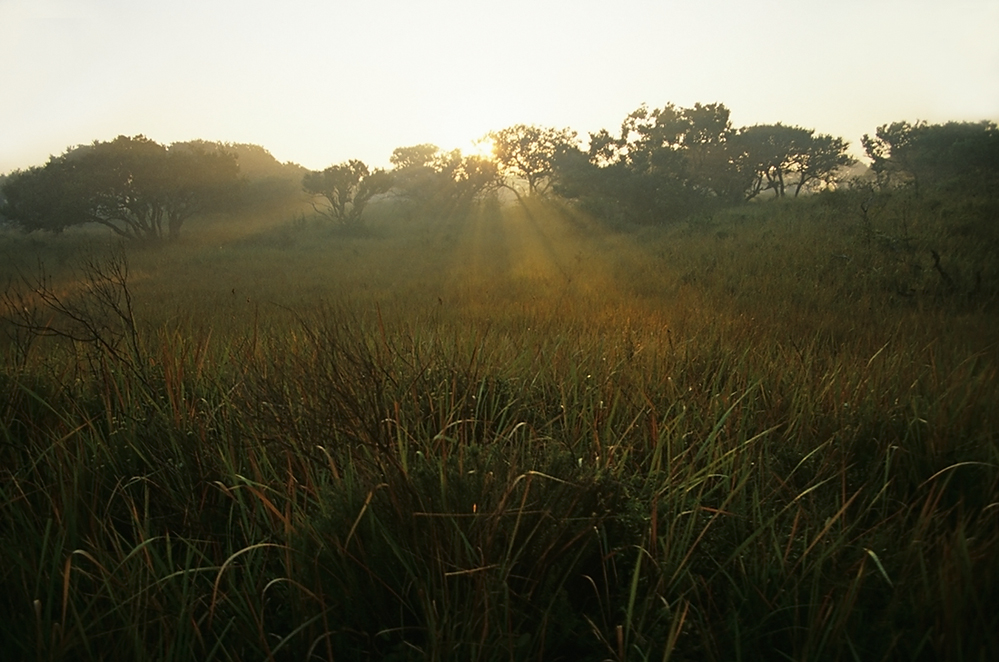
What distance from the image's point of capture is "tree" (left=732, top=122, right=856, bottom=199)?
33.4 meters

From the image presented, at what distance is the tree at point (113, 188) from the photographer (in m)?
21.9

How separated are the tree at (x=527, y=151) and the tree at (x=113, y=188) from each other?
18.6 metres

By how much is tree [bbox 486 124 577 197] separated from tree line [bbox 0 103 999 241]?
9 cm

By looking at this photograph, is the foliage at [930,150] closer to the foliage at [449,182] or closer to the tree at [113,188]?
the foliage at [449,182]

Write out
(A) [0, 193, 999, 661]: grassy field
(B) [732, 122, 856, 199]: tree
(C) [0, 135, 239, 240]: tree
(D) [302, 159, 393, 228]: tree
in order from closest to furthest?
(A) [0, 193, 999, 661]: grassy field, (C) [0, 135, 239, 240]: tree, (D) [302, 159, 393, 228]: tree, (B) [732, 122, 856, 199]: tree

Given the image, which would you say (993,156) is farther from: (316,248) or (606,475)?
(606,475)

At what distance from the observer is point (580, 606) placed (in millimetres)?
1411

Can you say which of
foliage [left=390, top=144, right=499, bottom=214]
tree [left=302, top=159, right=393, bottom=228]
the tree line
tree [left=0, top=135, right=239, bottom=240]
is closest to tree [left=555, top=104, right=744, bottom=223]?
the tree line

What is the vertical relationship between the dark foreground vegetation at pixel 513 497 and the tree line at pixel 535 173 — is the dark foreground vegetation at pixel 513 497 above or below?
below

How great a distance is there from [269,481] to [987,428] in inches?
109

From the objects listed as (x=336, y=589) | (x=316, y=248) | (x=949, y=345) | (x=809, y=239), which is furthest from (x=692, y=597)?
(x=316, y=248)

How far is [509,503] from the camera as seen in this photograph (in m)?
1.46

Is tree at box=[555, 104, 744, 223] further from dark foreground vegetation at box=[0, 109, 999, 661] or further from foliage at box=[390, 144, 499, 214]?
dark foreground vegetation at box=[0, 109, 999, 661]

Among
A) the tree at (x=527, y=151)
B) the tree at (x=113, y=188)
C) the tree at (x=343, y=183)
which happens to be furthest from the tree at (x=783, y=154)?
the tree at (x=113, y=188)
